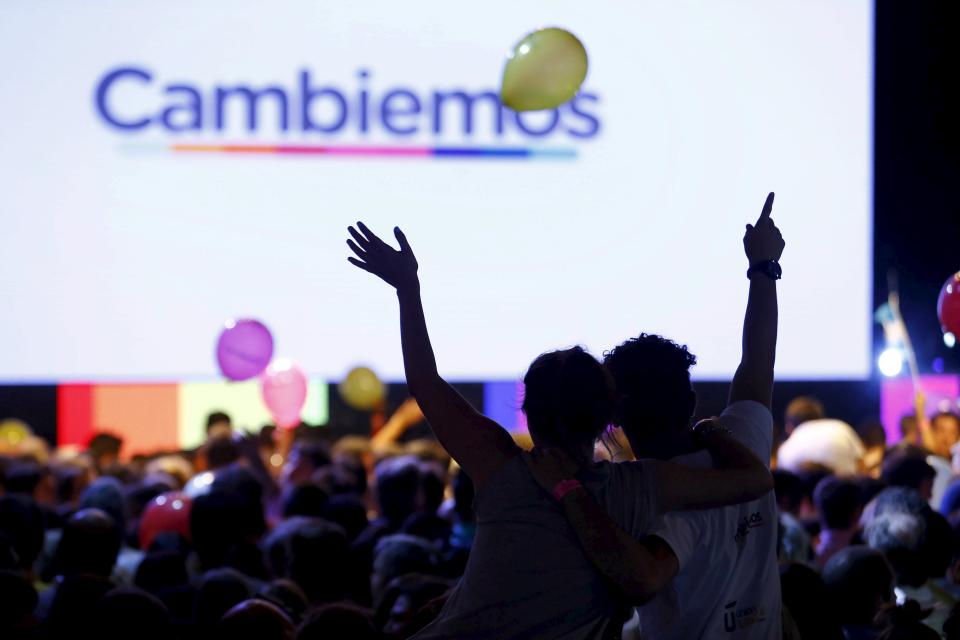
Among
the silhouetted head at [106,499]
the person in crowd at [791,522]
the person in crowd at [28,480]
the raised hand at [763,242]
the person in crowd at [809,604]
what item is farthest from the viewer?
the person in crowd at [28,480]

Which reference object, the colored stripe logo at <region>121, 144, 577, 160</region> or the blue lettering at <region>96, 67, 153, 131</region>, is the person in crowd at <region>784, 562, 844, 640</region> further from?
the blue lettering at <region>96, 67, 153, 131</region>

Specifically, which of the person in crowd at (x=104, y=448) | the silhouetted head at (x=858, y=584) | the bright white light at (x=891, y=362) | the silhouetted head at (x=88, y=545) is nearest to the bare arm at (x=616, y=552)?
the silhouetted head at (x=858, y=584)

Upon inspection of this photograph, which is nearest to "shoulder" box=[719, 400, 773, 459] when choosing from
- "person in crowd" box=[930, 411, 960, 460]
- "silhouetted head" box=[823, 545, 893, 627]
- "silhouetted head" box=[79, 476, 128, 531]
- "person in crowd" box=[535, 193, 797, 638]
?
"person in crowd" box=[535, 193, 797, 638]

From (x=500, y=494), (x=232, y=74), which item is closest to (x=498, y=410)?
(x=232, y=74)

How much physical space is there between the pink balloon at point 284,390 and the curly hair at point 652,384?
509 centimetres

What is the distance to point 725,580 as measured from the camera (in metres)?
1.94

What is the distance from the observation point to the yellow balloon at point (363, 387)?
6895mm

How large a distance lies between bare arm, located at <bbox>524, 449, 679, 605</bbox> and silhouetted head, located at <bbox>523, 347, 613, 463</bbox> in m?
0.09

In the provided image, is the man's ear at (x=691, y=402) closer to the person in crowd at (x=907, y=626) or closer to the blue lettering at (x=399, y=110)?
the person in crowd at (x=907, y=626)

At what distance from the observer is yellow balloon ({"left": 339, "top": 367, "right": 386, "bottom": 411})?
6895mm

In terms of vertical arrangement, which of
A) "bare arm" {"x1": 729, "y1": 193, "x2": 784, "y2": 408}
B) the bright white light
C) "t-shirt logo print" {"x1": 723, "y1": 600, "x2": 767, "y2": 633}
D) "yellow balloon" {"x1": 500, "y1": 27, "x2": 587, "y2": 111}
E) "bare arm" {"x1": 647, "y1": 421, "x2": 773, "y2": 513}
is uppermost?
"yellow balloon" {"x1": 500, "y1": 27, "x2": 587, "y2": 111}

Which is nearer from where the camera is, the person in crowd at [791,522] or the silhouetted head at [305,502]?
the person in crowd at [791,522]

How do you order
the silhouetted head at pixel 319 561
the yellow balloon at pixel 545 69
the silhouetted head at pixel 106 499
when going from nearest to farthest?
the silhouetted head at pixel 319 561
the yellow balloon at pixel 545 69
the silhouetted head at pixel 106 499

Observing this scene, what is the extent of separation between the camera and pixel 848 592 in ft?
9.16
